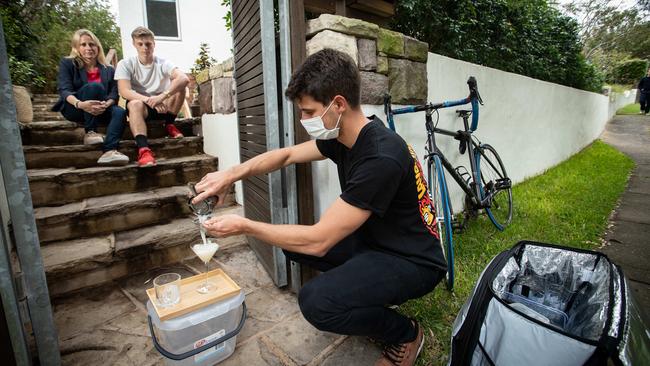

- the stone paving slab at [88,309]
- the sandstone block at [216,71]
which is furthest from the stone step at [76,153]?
the stone paving slab at [88,309]

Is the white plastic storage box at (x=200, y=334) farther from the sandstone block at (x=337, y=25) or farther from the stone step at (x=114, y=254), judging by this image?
the sandstone block at (x=337, y=25)

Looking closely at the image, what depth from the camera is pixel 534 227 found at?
328cm

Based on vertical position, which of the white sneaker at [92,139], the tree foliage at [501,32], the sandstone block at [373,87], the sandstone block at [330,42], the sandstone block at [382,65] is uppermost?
the tree foliage at [501,32]

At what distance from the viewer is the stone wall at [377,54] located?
2.01m

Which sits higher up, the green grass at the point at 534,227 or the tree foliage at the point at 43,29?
the tree foliage at the point at 43,29

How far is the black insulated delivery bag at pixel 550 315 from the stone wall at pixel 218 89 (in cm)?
291

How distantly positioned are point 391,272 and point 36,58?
25.1 feet

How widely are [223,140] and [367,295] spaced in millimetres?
2740

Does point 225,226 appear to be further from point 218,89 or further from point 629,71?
point 629,71

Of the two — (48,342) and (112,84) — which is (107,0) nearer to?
(112,84)

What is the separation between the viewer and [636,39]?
56.6ft

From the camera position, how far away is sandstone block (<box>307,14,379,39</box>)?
6.52ft

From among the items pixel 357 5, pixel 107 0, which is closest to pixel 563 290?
pixel 357 5

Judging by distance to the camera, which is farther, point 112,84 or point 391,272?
point 112,84
